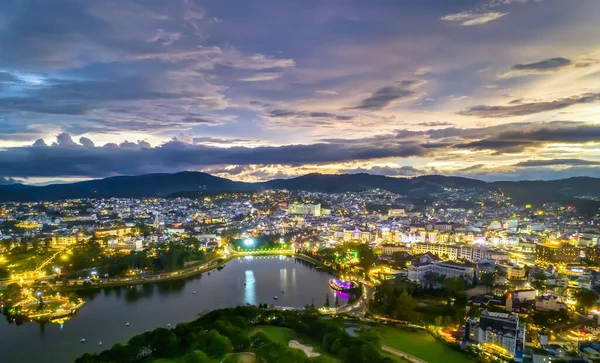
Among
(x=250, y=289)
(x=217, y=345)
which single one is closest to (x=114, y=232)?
(x=250, y=289)

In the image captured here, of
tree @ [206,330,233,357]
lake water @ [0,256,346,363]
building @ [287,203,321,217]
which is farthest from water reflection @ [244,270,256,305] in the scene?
building @ [287,203,321,217]

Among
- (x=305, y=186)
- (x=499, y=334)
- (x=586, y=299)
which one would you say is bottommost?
(x=586, y=299)

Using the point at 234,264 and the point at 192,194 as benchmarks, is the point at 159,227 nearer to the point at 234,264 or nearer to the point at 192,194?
the point at 234,264

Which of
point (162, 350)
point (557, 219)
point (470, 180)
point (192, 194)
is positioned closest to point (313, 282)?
point (162, 350)

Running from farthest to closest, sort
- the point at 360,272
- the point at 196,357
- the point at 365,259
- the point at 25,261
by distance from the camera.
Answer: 1. the point at 25,261
2. the point at 365,259
3. the point at 360,272
4. the point at 196,357

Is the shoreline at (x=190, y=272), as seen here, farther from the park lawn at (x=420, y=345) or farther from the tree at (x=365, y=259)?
the park lawn at (x=420, y=345)

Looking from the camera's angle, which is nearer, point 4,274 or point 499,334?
point 499,334

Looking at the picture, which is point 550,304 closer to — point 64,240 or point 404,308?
point 404,308
